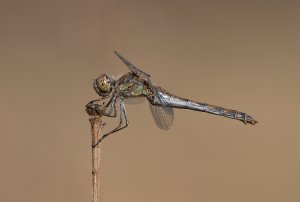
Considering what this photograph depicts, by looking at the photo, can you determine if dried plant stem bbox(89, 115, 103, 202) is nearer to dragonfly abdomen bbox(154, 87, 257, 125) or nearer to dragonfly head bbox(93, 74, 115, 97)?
dragonfly head bbox(93, 74, 115, 97)

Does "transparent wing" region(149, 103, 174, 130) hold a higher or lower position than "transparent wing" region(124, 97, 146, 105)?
lower

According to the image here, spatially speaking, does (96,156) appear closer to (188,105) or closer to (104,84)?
(104,84)

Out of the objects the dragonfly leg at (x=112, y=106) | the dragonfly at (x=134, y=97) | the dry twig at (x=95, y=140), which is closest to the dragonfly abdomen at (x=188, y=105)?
the dragonfly at (x=134, y=97)

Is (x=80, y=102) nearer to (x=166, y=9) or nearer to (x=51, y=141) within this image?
(x=51, y=141)

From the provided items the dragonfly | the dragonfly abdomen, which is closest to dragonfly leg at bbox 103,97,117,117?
the dragonfly

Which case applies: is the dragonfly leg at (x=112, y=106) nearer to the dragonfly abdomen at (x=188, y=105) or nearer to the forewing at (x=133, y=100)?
the forewing at (x=133, y=100)

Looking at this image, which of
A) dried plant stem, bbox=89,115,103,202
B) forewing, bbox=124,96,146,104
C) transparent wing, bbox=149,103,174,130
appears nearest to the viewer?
dried plant stem, bbox=89,115,103,202

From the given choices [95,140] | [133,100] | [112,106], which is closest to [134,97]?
[133,100]

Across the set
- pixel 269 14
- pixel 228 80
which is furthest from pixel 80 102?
pixel 269 14
